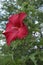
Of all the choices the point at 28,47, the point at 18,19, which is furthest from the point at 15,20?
the point at 28,47

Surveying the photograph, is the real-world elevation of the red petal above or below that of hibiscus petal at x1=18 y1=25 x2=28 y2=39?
above

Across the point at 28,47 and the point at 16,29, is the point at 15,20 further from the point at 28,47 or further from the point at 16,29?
the point at 28,47

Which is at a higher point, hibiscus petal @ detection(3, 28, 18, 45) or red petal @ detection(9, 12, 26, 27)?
red petal @ detection(9, 12, 26, 27)

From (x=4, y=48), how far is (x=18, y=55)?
4.0 inches

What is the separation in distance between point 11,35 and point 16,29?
0.16 feet

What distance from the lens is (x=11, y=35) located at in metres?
1.06

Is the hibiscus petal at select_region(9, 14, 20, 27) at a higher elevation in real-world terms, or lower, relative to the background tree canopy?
higher

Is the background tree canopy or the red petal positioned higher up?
the red petal

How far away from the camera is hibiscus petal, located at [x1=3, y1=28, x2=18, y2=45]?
1051 millimetres

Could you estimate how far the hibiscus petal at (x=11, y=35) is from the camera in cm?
105

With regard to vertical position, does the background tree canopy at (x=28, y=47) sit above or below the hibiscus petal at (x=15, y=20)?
below

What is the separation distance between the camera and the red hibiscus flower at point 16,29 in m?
1.05

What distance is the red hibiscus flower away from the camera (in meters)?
1.05

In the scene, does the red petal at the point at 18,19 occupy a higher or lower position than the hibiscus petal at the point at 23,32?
higher
